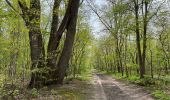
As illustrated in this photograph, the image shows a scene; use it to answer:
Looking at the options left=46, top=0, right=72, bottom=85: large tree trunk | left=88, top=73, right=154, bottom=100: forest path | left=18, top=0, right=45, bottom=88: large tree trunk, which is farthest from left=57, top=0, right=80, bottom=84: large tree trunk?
left=88, top=73, right=154, bottom=100: forest path

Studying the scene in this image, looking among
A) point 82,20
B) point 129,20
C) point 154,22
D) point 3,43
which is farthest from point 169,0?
point 3,43

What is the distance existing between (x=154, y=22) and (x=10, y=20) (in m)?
15.4

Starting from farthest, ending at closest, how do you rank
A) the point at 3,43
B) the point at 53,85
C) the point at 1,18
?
the point at 53,85 < the point at 3,43 < the point at 1,18

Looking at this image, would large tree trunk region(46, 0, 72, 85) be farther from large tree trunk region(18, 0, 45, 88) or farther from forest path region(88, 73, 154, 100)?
forest path region(88, 73, 154, 100)

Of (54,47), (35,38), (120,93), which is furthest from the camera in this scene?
(54,47)

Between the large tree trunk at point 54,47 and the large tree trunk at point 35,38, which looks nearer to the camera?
the large tree trunk at point 35,38

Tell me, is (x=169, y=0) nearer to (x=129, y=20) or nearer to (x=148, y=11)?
(x=148, y=11)

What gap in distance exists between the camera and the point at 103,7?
126 ft

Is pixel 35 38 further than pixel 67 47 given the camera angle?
No

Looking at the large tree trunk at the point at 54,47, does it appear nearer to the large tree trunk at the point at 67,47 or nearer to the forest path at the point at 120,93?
the large tree trunk at the point at 67,47

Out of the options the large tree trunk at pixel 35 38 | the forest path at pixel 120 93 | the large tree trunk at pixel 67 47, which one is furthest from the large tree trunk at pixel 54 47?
the forest path at pixel 120 93

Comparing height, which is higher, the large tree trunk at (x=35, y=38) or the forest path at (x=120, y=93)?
the large tree trunk at (x=35, y=38)

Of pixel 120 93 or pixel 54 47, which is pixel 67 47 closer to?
pixel 54 47

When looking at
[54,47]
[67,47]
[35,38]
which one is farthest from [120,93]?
[35,38]
